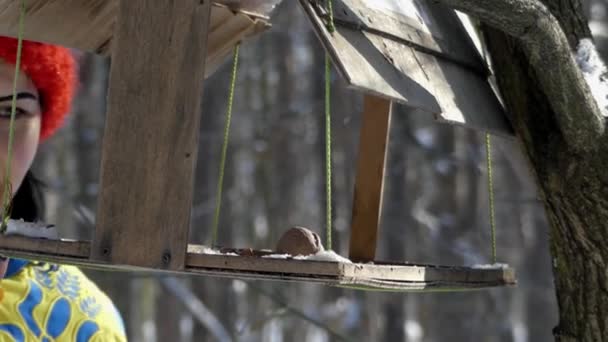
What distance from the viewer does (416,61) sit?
185cm

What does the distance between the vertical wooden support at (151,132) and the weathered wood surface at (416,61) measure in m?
0.19

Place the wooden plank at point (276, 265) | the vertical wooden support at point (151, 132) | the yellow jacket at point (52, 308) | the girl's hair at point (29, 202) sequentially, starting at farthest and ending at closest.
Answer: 1. the girl's hair at point (29, 202)
2. the yellow jacket at point (52, 308)
3. the vertical wooden support at point (151, 132)
4. the wooden plank at point (276, 265)

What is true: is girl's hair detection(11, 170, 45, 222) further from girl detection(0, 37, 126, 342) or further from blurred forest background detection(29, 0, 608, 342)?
blurred forest background detection(29, 0, 608, 342)

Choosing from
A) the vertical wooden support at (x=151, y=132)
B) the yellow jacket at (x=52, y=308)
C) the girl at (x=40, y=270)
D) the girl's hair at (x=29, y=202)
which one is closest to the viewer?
the vertical wooden support at (x=151, y=132)

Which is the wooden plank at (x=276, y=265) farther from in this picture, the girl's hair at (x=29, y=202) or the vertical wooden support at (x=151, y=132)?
the girl's hair at (x=29, y=202)

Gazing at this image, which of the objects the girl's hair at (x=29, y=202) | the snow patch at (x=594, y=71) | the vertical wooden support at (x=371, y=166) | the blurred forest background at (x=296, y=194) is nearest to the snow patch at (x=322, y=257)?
the snow patch at (x=594, y=71)

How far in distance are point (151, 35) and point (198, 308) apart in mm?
5168

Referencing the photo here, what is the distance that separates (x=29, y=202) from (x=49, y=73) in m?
0.38

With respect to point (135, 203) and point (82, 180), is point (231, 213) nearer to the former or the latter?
point (82, 180)

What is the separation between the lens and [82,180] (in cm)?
644

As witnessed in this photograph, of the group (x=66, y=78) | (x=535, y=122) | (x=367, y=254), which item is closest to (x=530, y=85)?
(x=535, y=122)

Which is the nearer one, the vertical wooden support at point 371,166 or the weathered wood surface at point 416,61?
the weathered wood surface at point 416,61

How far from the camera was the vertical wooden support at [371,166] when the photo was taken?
2219mm

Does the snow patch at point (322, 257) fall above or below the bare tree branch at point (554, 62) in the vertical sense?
below
